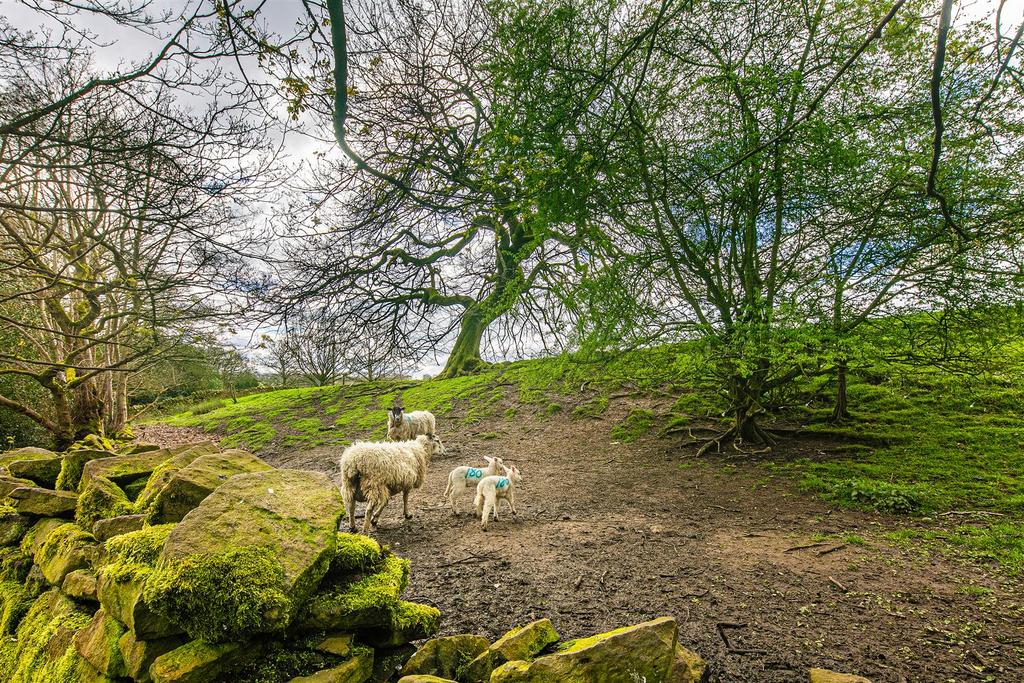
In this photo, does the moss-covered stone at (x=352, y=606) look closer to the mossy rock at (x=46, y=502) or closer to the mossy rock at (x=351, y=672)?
the mossy rock at (x=351, y=672)

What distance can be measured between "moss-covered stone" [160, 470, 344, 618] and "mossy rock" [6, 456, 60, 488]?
16.7ft

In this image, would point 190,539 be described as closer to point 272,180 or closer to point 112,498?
point 112,498

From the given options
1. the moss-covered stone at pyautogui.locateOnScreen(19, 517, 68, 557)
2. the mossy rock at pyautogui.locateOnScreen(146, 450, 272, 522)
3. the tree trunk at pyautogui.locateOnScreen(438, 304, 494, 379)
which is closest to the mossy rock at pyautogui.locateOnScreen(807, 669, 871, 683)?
the mossy rock at pyautogui.locateOnScreen(146, 450, 272, 522)

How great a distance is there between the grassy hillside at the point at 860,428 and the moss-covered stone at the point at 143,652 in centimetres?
658

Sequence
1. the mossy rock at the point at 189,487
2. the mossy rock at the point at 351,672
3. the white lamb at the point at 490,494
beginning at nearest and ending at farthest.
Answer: the mossy rock at the point at 351,672, the mossy rock at the point at 189,487, the white lamb at the point at 490,494

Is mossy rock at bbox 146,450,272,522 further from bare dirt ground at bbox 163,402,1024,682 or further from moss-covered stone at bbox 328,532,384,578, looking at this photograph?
bare dirt ground at bbox 163,402,1024,682

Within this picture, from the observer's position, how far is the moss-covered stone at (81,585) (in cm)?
357

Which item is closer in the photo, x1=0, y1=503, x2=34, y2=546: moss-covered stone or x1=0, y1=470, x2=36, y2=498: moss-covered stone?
x1=0, y1=503, x2=34, y2=546: moss-covered stone

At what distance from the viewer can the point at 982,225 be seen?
5.41m

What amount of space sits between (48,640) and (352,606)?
9.65 feet

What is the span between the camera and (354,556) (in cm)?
321

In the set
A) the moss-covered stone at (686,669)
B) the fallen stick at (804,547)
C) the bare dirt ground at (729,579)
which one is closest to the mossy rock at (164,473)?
the bare dirt ground at (729,579)

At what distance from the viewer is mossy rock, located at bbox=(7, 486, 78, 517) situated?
5.04m

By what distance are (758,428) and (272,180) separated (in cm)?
1015
